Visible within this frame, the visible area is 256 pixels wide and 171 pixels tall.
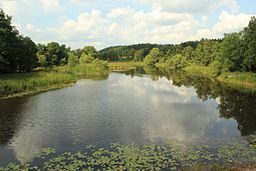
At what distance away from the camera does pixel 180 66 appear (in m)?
132

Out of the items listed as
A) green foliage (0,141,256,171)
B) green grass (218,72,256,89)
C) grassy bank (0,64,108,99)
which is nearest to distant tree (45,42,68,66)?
grassy bank (0,64,108,99)

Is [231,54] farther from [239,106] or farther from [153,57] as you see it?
[153,57]

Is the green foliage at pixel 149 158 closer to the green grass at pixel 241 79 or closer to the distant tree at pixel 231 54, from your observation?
the green grass at pixel 241 79

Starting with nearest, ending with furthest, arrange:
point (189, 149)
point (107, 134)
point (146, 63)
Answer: point (189, 149), point (107, 134), point (146, 63)

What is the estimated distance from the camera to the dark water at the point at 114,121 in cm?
2286

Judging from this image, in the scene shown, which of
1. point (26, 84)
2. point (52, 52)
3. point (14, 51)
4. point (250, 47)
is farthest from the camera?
point (52, 52)

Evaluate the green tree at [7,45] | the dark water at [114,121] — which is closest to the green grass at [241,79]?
the dark water at [114,121]

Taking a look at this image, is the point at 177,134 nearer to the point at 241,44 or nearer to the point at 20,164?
the point at 20,164

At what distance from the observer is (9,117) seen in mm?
29906

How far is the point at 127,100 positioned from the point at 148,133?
16906 millimetres

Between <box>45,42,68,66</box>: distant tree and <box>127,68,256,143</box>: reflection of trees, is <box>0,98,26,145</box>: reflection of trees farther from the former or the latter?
<box>45,42,68,66</box>: distant tree

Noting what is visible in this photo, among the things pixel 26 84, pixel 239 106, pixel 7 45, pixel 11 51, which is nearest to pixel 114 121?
pixel 239 106

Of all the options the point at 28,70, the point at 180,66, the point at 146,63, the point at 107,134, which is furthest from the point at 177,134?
the point at 146,63

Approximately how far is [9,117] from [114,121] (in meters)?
11.0
